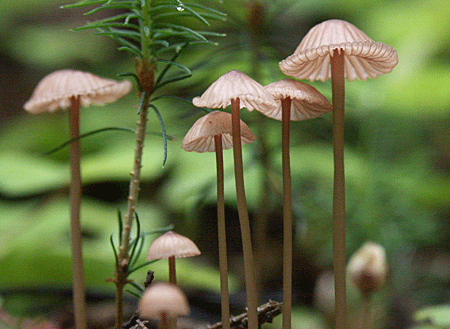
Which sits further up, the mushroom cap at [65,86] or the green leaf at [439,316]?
the mushroom cap at [65,86]

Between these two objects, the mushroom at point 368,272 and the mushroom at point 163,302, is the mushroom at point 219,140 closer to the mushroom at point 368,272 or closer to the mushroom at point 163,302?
the mushroom at point 163,302

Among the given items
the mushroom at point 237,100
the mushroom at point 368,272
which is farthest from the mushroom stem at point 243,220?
the mushroom at point 368,272

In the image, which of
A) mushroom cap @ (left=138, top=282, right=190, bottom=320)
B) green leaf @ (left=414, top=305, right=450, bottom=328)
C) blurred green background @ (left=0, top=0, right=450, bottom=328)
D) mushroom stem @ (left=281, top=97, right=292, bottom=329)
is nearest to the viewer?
mushroom cap @ (left=138, top=282, right=190, bottom=320)

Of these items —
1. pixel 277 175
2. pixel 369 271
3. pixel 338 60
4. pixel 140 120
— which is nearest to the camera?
pixel 338 60

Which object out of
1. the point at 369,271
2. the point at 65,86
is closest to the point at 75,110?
the point at 65,86

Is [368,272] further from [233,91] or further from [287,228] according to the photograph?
[233,91]

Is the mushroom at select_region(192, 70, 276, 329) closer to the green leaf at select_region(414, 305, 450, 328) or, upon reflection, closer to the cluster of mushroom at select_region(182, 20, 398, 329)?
the cluster of mushroom at select_region(182, 20, 398, 329)

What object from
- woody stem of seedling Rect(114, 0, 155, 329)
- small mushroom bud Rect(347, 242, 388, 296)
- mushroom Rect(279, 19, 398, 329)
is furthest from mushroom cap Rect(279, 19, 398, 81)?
small mushroom bud Rect(347, 242, 388, 296)
